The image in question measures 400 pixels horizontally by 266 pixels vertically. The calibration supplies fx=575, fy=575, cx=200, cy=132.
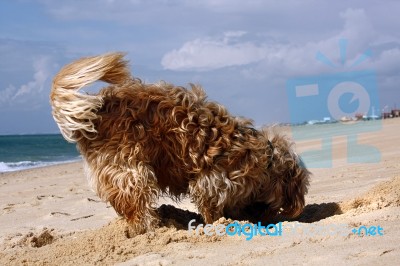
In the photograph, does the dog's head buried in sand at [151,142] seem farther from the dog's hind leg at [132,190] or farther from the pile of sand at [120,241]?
the pile of sand at [120,241]

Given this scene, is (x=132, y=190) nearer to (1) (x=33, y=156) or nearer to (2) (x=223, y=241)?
(2) (x=223, y=241)

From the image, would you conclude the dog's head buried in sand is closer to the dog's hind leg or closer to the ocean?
the dog's hind leg

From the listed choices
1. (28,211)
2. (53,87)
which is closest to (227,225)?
(53,87)

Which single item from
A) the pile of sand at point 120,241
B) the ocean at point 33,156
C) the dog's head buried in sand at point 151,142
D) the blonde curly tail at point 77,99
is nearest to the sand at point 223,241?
the pile of sand at point 120,241

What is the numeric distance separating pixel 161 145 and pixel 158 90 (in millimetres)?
528

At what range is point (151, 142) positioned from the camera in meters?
4.98

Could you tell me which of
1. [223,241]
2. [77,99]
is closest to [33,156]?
[77,99]

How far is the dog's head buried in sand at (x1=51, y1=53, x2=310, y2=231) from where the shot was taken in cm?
489

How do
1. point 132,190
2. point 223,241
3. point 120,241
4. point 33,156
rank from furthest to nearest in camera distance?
point 33,156, point 132,190, point 120,241, point 223,241

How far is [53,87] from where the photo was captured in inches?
195

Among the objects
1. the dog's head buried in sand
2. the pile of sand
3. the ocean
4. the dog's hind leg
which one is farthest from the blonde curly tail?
the ocean

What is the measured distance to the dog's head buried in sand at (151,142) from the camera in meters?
4.89

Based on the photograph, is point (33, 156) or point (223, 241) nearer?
point (223, 241)

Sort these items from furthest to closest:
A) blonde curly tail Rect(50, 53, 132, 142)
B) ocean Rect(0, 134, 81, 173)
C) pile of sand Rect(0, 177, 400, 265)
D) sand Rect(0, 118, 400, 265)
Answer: ocean Rect(0, 134, 81, 173)
blonde curly tail Rect(50, 53, 132, 142)
pile of sand Rect(0, 177, 400, 265)
sand Rect(0, 118, 400, 265)
